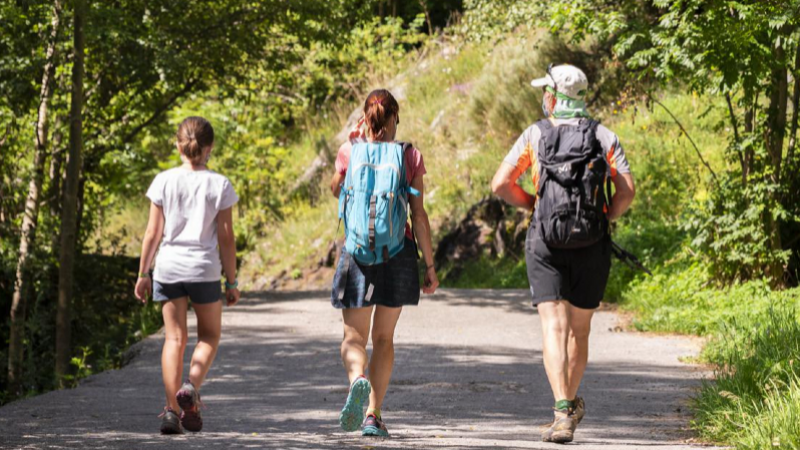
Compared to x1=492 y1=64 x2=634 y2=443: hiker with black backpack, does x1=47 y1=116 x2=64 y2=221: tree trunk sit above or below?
above

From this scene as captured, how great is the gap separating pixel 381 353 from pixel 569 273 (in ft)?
3.51

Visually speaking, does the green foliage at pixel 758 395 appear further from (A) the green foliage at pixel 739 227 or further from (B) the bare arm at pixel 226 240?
(A) the green foliage at pixel 739 227

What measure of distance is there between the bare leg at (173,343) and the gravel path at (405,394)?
0.28 meters

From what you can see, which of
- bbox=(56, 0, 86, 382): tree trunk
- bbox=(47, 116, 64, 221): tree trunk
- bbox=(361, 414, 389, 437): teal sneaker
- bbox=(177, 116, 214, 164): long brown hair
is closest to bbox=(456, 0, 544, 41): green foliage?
bbox=(47, 116, 64, 221): tree trunk

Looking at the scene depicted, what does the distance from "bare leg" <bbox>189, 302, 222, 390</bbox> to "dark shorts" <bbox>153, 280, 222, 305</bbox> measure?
0.06m

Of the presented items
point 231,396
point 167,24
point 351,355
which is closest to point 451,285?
point 167,24

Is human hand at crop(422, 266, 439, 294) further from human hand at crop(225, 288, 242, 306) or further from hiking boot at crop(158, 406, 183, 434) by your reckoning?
A: hiking boot at crop(158, 406, 183, 434)

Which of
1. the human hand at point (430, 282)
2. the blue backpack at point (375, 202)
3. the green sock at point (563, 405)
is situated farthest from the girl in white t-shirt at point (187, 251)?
the green sock at point (563, 405)

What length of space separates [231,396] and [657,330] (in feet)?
17.2

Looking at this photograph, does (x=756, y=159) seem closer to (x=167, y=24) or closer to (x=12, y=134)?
(x=167, y=24)

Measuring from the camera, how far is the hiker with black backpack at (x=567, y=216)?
6020 millimetres

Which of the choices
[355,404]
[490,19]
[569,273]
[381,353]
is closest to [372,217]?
[381,353]

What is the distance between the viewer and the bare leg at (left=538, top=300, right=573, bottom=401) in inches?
242

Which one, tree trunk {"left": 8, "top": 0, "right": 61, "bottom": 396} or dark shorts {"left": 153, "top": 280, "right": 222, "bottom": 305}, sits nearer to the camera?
dark shorts {"left": 153, "top": 280, "right": 222, "bottom": 305}
